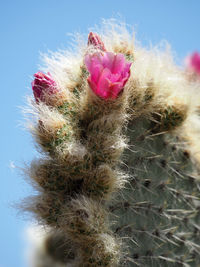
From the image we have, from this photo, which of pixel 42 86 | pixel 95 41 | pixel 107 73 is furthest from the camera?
pixel 95 41

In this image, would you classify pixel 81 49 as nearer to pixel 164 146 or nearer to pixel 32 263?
pixel 164 146

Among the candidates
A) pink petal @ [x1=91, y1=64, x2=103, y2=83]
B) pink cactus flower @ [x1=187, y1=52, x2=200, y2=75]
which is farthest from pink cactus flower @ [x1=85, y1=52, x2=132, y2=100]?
pink cactus flower @ [x1=187, y1=52, x2=200, y2=75]

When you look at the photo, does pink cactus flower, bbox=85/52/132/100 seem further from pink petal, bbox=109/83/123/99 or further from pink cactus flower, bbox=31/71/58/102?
pink cactus flower, bbox=31/71/58/102

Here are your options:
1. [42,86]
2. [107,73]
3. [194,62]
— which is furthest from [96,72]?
[194,62]

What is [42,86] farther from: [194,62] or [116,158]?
[194,62]

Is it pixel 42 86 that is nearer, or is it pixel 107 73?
pixel 107 73

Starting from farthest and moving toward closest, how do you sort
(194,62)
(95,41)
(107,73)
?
(194,62), (95,41), (107,73)

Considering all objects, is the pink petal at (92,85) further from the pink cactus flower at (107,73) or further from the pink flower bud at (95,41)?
the pink flower bud at (95,41)

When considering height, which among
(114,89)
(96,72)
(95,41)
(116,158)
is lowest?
(116,158)

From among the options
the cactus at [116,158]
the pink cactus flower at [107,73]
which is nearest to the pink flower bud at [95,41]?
the cactus at [116,158]
